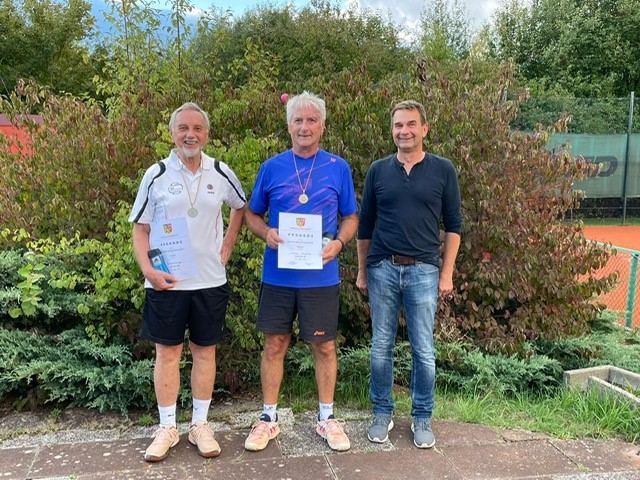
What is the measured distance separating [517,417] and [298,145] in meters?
2.34

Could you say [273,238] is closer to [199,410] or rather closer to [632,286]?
[199,410]

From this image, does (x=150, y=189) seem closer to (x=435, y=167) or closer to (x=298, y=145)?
(x=298, y=145)

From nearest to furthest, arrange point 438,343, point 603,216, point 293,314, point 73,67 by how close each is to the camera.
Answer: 1. point 293,314
2. point 438,343
3. point 603,216
4. point 73,67

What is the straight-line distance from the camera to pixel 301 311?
3.37m

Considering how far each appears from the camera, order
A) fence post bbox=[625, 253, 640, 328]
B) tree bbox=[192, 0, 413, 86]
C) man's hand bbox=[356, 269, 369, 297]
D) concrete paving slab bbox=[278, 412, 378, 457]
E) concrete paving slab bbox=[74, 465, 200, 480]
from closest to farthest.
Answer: concrete paving slab bbox=[74, 465, 200, 480] → concrete paving slab bbox=[278, 412, 378, 457] → man's hand bbox=[356, 269, 369, 297] → fence post bbox=[625, 253, 640, 328] → tree bbox=[192, 0, 413, 86]

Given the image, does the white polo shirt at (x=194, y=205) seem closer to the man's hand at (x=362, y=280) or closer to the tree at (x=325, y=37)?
the man's hand at (x=362, y=280)

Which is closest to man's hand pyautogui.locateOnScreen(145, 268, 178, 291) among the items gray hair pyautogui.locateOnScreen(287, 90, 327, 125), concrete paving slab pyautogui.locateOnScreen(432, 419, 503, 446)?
gray hair pyautogui.locateOnScreen(287, 90, 327, 125)

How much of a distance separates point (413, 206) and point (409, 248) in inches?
9.6

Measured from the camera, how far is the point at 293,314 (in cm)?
343

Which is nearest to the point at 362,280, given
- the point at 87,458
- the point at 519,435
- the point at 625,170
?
the point at 519,435

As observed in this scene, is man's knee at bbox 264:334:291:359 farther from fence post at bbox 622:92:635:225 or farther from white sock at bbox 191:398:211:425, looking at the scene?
fence post at bbox 622:92:635:225

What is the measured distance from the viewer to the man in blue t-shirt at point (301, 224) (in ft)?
10.9

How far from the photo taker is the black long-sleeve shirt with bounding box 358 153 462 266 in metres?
3.39

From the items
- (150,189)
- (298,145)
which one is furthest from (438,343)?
(150,189)
